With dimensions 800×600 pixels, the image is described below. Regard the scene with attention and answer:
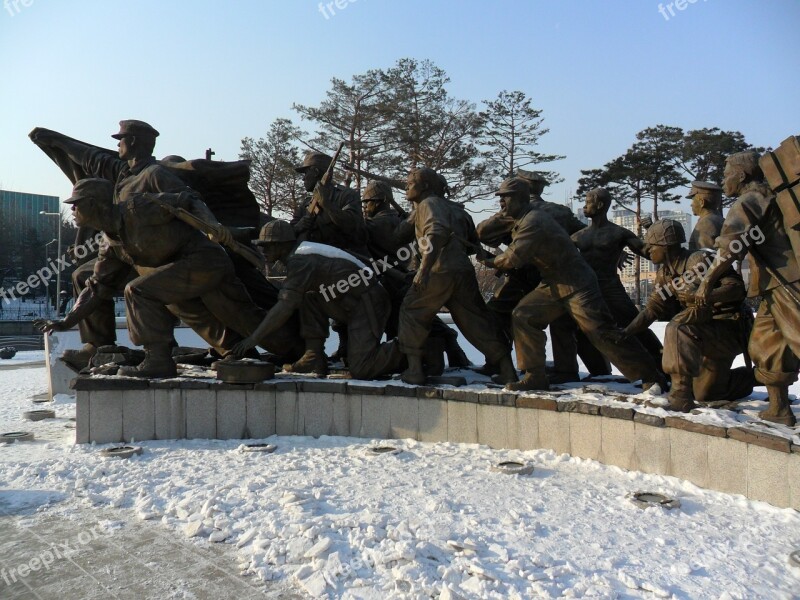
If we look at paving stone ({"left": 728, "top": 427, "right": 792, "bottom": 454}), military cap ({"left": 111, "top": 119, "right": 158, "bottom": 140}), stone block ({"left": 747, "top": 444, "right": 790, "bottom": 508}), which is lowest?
stone block ({"left": 747, "top": 444, "right": 790, "bottom": 508})

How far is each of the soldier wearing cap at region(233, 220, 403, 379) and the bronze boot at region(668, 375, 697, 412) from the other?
2567 millimetres

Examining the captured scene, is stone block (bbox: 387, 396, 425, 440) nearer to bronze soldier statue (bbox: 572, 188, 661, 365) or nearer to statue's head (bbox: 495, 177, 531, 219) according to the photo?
statue's head (bbox: 495, 177, 531, 219)

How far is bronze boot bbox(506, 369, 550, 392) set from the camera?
18.7 ft

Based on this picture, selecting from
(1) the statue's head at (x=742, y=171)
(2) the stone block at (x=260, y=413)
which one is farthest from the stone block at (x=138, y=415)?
(1) the statue's head at (x=742, y=171)

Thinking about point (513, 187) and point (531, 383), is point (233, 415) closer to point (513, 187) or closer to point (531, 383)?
point (531, 383)

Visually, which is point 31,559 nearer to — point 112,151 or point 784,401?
point 784,401

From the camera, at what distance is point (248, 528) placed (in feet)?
12.1

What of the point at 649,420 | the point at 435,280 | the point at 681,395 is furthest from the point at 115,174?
the point at 681,395

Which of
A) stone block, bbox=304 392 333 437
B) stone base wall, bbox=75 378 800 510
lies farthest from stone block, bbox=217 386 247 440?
stone block, bbox=304 392 333 437

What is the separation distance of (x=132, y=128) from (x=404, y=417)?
4.60 m

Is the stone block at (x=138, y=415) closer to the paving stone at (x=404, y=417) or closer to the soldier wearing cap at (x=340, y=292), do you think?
the soldier wearing cap at (x=340, y=292)

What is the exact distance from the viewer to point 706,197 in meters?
5.13

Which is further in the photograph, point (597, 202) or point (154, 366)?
point (597, 202)

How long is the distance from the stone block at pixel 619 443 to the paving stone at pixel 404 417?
1.68 metres
